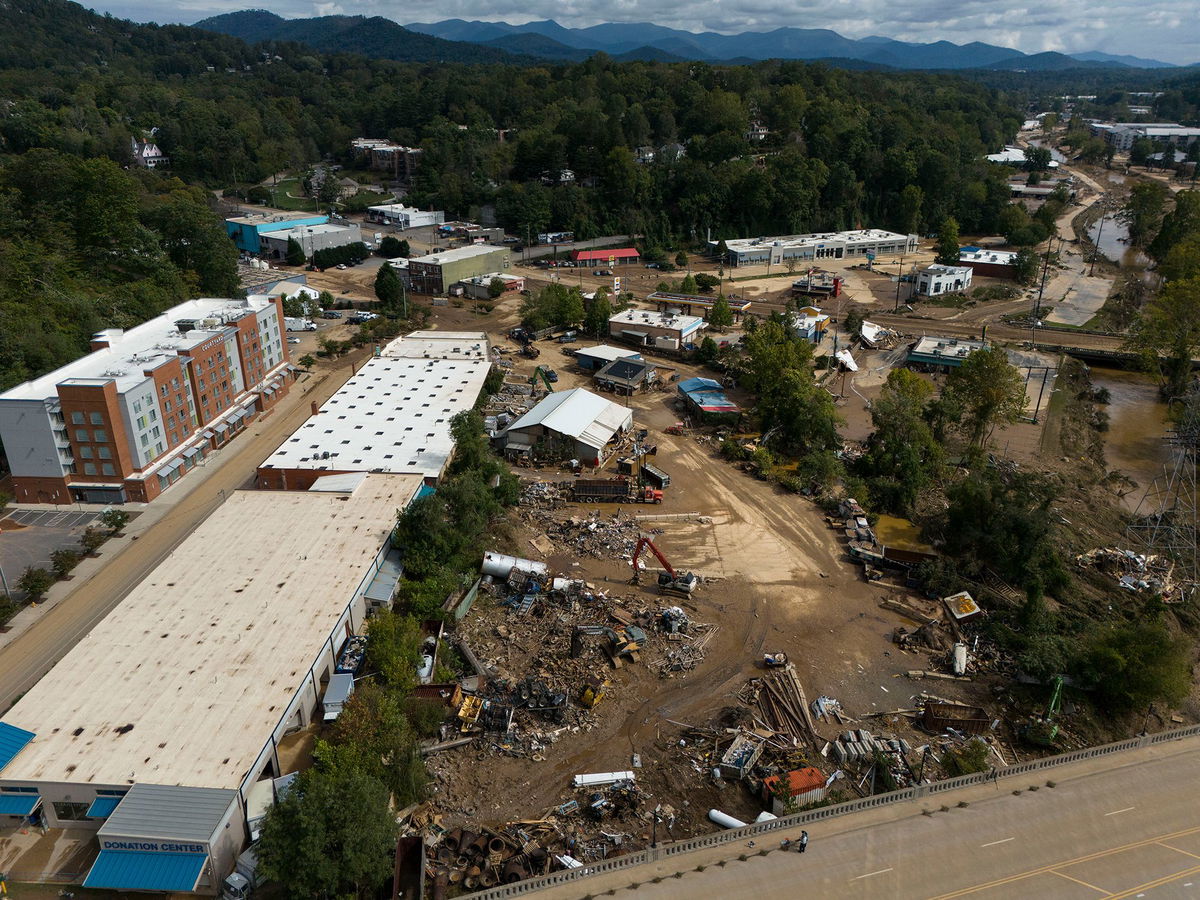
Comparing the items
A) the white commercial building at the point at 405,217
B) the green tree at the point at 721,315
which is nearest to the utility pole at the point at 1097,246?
the green tree at the point at 721,315

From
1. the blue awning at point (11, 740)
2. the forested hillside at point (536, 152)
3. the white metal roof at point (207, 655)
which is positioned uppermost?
the forested hillside at point (536, 152)

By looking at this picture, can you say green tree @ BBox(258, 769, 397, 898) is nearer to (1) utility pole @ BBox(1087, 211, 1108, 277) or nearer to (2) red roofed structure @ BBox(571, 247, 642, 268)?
(2) red roofed structure @ BBox(571, 247, 642, 268)

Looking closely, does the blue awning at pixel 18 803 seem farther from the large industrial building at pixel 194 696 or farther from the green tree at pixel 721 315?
the green tree at pixel 721 315

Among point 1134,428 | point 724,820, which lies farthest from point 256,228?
point 1134,428

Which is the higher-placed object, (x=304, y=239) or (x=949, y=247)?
(x=304, y=239)

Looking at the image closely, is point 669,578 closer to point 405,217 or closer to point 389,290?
point 389,290

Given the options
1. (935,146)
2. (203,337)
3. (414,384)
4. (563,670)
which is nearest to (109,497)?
(203,337)

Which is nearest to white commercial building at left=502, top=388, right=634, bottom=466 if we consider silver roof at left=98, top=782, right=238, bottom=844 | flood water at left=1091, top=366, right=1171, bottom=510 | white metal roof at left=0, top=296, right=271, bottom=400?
white metal roof at left=0, top=296, right=271, bottom=400
